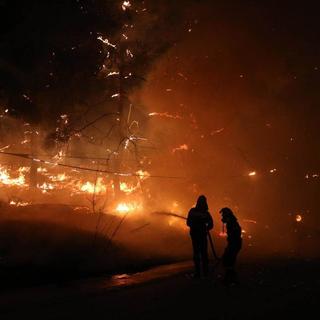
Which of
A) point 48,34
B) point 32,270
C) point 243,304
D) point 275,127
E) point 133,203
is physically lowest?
point 243,304

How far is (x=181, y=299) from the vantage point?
26.0ft

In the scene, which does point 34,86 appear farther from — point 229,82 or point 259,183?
point 259,183

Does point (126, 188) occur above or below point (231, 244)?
above

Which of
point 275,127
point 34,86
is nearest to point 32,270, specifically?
point 34,86

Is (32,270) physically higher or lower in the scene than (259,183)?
lower

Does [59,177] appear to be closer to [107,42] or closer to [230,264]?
[107,42]

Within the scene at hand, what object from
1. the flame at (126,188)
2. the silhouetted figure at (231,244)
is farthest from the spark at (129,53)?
the silhouetted figure at (231,244)

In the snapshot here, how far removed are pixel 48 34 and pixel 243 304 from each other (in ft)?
51.2

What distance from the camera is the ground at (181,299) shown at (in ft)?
22.9

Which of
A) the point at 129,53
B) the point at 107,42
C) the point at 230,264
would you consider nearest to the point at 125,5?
the point at 107,42

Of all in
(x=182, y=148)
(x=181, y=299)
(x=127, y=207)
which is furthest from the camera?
(x=182, y=148)

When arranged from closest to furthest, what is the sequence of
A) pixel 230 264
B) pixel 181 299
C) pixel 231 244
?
pixel 181 299, pixel 230 264, pixel 231 244

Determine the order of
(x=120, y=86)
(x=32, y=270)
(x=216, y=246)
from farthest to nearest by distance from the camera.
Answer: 1. (x=120, y=86)
2. (x=216, y=246)
3. (x=32, y=270)

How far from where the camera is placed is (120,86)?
22.6 m
